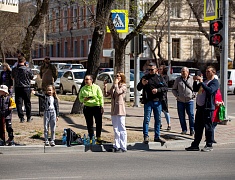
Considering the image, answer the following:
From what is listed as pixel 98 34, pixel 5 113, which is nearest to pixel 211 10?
pixel 98 34

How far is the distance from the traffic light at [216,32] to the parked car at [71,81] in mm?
15396

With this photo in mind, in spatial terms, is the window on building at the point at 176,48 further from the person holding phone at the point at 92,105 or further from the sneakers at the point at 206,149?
the sneakers at the point at 206,149

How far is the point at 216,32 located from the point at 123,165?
320 inches

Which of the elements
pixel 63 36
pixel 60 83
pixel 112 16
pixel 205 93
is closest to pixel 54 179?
pixel 205 93

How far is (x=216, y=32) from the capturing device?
17.9m

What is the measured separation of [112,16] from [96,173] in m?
11.4

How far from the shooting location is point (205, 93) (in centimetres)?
1316

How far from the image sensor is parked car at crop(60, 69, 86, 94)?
3278 cm

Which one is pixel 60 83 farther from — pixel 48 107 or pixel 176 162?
pixel 176 162

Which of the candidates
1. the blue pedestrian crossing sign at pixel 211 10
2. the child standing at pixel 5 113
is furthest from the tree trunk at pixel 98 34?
the child standing at pixel 5 113

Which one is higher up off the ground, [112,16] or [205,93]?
[112,16]

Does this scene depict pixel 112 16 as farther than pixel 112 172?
Yes

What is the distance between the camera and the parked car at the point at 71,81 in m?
32.8

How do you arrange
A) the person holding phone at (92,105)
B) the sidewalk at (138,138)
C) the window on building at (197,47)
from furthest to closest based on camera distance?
1. the window on building at (197,47)
2. the person holding phone at (92,105)
3. the sidewalk at (138,138)
